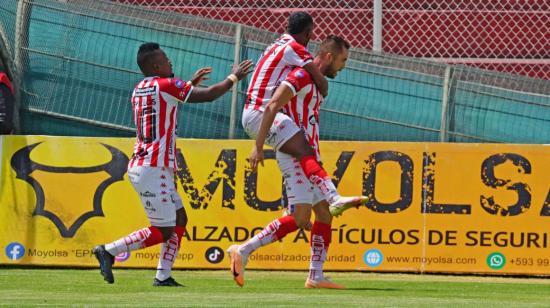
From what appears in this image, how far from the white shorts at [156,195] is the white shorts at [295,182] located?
82 cm

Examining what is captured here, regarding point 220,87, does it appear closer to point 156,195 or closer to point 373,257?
point 156,195

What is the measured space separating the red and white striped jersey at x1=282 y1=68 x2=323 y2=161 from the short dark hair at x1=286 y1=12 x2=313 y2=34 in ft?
1.11

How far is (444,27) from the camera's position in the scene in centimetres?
1426

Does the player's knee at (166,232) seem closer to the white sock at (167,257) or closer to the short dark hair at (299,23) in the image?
the white sock at (167,257)

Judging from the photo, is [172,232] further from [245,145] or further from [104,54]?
[104,54]

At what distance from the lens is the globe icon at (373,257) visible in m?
11.3

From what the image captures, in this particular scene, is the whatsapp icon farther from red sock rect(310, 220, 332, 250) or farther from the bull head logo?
the bull head logo

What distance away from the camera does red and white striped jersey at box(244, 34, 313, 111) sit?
29.0 feet

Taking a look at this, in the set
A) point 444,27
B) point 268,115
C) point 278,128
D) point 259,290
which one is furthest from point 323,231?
point 444,27

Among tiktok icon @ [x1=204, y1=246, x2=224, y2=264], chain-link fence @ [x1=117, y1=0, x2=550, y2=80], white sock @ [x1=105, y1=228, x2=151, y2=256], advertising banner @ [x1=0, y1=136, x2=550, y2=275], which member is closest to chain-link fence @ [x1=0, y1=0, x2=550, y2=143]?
advertising banner @ [x1=0, y1=136, x2=550, y2=275]

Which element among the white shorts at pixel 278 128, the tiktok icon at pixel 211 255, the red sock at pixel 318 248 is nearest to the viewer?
the white shorts at pixel 278 128

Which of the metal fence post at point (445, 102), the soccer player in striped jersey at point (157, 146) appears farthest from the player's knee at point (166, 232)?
the metal fence post at point (445, 102)

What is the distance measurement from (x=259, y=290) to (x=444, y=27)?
6.21m

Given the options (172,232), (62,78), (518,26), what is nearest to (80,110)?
(62,78)
